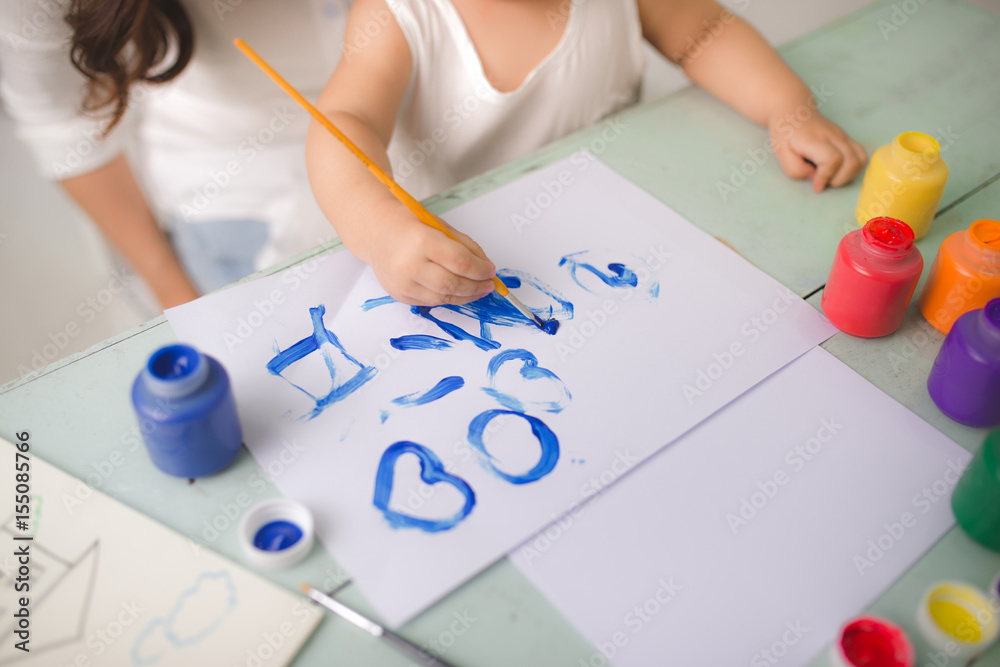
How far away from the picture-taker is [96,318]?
1310 mm

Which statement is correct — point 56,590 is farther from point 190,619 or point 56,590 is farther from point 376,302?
point 376,302

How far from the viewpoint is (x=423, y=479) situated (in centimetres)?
51

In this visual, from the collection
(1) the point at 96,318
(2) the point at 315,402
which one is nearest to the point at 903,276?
(2) the point at 315,402

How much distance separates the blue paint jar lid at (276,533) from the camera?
0.47 metres

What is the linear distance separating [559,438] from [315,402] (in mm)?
196

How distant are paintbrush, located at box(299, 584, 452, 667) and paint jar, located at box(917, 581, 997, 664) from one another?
0.30 meters

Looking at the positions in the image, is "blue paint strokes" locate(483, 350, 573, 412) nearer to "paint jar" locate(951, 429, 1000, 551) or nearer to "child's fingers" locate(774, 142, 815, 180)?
"paint jar" locate(951, 429, 1000, 551)

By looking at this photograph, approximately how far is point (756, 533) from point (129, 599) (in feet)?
1.38

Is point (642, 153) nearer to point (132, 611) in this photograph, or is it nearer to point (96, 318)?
point (132, 611)

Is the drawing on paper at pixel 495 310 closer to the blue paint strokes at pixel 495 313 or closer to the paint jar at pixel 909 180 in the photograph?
the blue paint strokes at pixel 495 313

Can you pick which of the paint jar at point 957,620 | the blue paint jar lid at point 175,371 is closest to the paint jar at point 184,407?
the blue paint jar lid at point 175,371

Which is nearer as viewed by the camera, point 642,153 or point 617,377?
point 617,377

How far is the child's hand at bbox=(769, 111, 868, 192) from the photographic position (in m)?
0.76

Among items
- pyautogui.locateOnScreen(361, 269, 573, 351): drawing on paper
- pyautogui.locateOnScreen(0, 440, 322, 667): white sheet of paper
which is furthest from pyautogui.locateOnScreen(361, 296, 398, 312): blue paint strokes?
pyautogui.locateOnScreen(0, 440, 322, 667): white sheet of paper
